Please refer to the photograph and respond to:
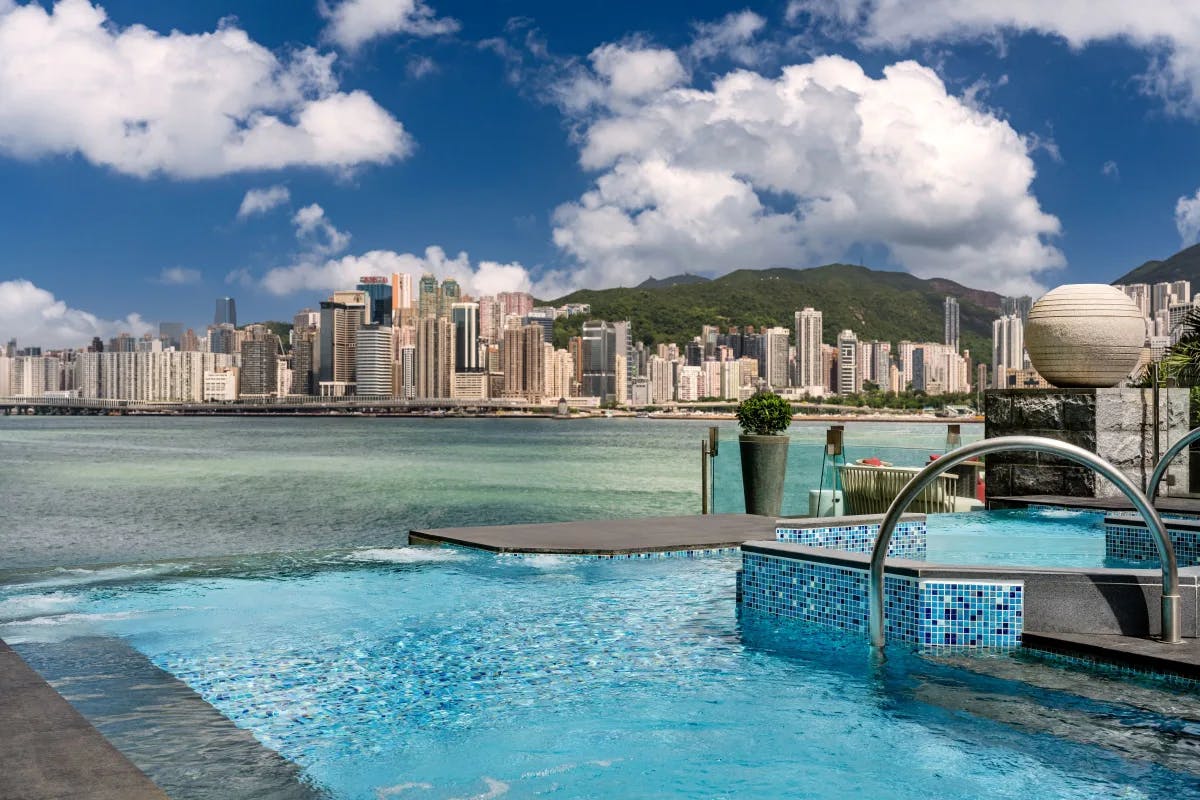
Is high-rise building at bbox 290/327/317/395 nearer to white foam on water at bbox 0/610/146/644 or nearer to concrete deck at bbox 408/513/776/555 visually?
concrete deck at bbox 408/513/776/555

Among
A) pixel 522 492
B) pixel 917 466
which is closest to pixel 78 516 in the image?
pixel 522 492

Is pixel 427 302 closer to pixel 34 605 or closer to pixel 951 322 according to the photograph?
pixel 951 322

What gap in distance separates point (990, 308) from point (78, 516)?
145360 millimetres

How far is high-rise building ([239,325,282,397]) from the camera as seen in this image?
162875mm

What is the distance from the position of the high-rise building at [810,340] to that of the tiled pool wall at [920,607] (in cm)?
13343

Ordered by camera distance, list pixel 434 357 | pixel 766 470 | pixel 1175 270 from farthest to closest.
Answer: pixel 434 357 < pixel 1175 270 < pixel 766 470

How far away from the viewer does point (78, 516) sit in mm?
31500

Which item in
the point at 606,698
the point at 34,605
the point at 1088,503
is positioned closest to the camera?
the point at 606,698

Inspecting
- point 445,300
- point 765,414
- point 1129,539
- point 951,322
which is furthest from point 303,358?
point 1129,539

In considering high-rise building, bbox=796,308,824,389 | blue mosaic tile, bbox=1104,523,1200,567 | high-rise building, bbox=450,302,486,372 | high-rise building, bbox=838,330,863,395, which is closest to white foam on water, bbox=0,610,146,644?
blue mosaic tile, bbox=1104,523,1200,567

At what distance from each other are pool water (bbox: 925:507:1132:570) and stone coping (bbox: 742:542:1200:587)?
1.99m

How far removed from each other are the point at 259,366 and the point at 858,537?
16432 centimetres

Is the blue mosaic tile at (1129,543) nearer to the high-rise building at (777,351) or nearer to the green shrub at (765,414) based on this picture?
the green shrub at (765,414)

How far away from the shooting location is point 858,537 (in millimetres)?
8695
